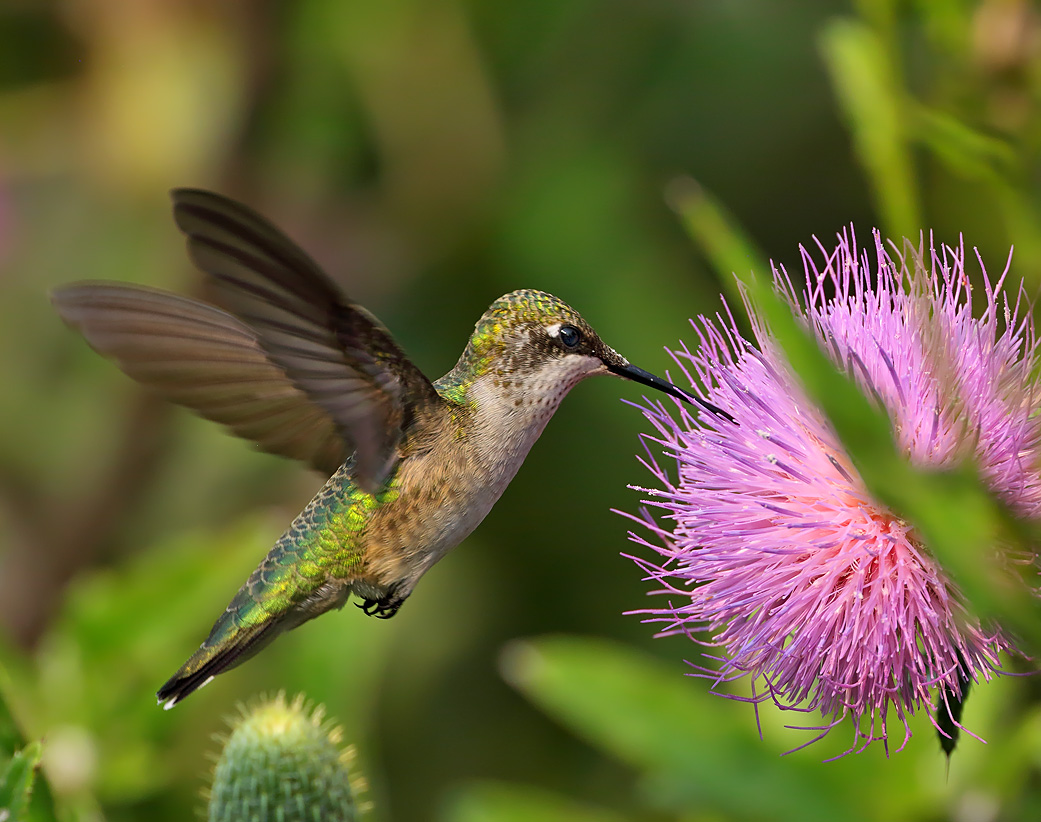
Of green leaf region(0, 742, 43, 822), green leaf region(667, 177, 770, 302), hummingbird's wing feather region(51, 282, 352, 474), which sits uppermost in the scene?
green leaf region(667, 177, 770, 302)

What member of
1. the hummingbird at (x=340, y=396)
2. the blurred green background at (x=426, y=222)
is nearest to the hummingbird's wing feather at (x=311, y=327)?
the hummingbird at (x=340, y=396)

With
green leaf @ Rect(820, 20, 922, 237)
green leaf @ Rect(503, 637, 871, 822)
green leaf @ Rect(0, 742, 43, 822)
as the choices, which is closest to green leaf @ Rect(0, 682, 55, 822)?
green leaf @ Rect(0, 742, 43, 822)

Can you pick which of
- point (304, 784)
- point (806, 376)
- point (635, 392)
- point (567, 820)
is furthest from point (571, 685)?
point (806, 376)

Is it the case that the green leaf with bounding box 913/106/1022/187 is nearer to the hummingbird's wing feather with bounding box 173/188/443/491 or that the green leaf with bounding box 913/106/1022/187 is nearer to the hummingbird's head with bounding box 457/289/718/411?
the hummingbird's head with bounding box 457/289/718/411

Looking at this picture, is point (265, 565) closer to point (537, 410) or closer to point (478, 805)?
point (537, 410)

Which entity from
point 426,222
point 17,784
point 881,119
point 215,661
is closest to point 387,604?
point 215,661

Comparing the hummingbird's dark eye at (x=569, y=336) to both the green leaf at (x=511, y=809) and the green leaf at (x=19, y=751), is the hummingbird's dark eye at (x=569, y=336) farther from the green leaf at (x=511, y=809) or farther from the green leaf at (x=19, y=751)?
the green leaf at (x=511, y=809)
